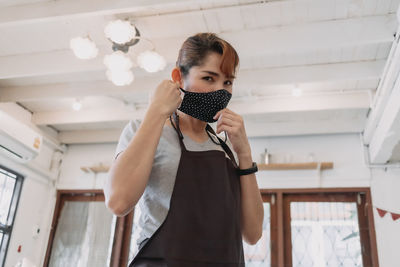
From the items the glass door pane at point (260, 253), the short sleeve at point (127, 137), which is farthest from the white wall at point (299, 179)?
the short sleeve at point (127, 137)

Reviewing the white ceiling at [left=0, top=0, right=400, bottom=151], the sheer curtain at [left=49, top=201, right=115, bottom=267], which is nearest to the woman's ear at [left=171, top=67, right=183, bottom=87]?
the white ceiling at [left=0, top=0, right=400, bottom=151]

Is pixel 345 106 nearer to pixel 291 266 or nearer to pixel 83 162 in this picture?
pixel 291 266

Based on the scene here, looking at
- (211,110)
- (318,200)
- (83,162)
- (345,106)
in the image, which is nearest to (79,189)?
(83,162)

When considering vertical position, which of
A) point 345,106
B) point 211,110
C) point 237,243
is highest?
point 345,106

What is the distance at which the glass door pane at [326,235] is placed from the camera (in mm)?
4500

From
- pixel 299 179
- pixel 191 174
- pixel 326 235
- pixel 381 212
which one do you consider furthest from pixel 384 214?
pixel 191 174

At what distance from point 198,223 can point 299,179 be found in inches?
170

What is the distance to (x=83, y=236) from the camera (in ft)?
17.3

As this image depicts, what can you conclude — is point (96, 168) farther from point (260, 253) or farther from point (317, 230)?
point (317, 230)

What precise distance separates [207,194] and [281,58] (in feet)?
10.3

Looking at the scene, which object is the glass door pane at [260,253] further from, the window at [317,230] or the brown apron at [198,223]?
the brown apron at [198,223]

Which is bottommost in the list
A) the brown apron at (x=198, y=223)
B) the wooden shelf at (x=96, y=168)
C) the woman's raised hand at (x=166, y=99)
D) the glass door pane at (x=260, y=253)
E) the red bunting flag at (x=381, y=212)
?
the brown apron at (x=198, y=223)

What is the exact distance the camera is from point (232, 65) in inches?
42.4

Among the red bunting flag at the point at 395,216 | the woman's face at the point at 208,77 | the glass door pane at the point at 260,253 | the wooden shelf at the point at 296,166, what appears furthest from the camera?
the wooden shelf at the point at 296,166
